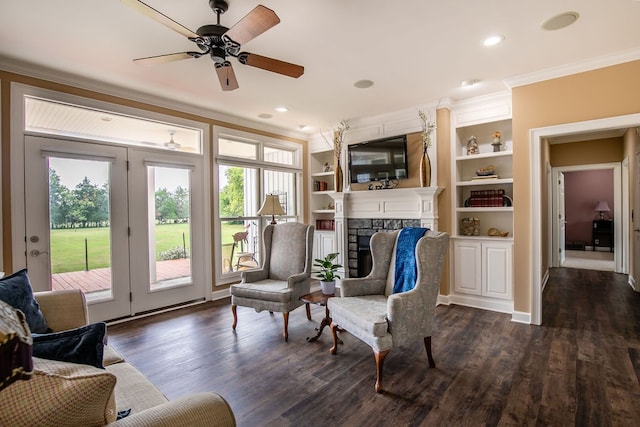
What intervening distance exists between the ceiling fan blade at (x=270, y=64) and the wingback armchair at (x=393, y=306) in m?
1.63

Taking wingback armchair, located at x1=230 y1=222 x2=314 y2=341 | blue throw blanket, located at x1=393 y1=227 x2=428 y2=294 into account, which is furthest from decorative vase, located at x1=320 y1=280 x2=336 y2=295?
blue throw blanket, located at x1=393 y1=227 x2=428 y2=294

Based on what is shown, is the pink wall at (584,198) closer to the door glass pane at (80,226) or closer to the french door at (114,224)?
the french door at (114,224)

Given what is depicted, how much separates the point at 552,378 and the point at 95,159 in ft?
15.3

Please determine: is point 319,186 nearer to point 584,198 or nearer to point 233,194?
point 233,194

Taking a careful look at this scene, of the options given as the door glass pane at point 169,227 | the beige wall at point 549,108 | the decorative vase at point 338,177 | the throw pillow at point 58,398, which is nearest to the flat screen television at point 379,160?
the decorative vase at point 338,177

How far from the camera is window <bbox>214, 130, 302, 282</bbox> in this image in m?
4.71

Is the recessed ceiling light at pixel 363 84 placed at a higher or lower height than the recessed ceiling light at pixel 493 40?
higher

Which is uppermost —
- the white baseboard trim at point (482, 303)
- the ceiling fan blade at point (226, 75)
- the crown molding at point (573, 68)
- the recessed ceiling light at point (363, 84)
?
the recessed ceiling light at point (363, 84)

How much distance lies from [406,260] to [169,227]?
3010mm

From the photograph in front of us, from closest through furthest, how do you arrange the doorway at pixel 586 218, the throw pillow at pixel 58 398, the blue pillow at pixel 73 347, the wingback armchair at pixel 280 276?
the throw pillow at pixel 58 398 < the blue pillow at pixel 73 347 < the wingback armchair at pixel 280 276 < the doorway at pixel 586 218

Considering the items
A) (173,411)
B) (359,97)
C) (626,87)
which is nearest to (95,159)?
(359,97)

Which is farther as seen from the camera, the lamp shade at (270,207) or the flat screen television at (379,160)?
Answer: the flat screen television at (379,160)

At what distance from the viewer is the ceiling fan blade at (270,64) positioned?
2.32 m

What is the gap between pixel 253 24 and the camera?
75.6 inches
